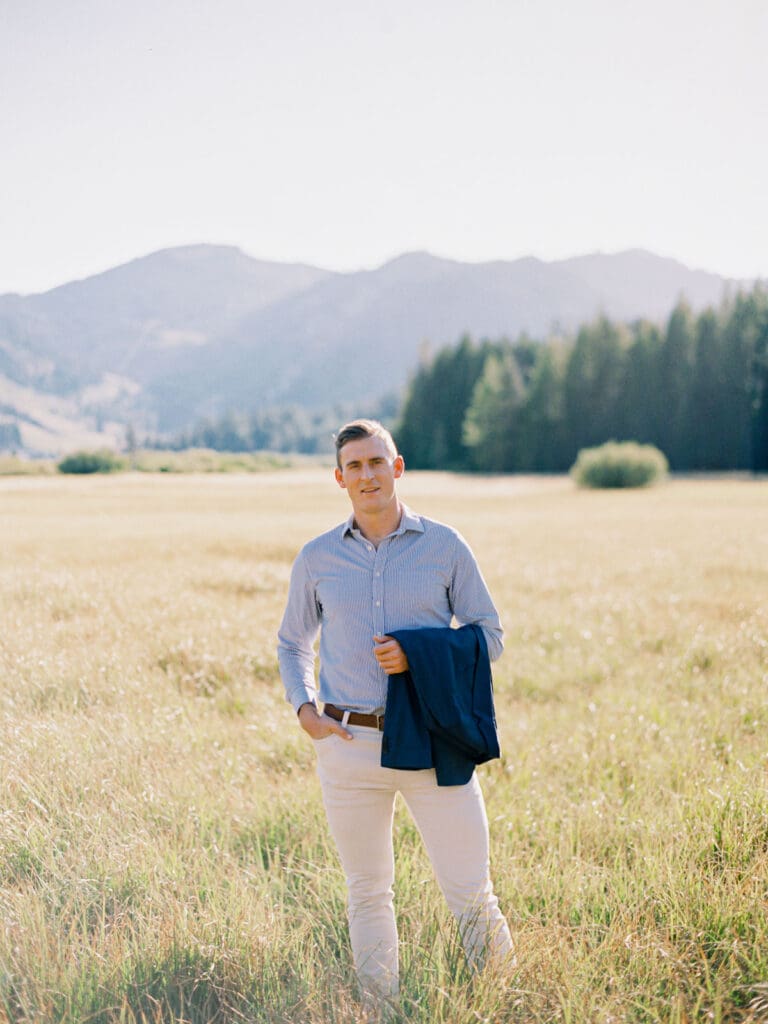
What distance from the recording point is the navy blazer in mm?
3176

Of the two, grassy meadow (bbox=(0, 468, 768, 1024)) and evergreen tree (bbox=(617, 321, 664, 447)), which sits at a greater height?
evergreen tree (bbox=(617, 321, 664, 447))

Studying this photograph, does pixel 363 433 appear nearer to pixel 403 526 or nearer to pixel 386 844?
pixel 403 526

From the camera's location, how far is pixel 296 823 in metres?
5.16

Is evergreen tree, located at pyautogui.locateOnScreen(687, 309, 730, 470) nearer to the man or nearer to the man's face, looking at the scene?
the man

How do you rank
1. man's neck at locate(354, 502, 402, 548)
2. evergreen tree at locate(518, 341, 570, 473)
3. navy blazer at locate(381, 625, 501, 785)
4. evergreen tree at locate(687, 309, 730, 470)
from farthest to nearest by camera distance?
evergreen tree at locate(518, 341, 570, 473) → evergreen tree at locate(687, 309, 730, 470) → man's neck at locate(354, 502, 402, 548) → navy blazer at locate(381, 625, 501, 785)

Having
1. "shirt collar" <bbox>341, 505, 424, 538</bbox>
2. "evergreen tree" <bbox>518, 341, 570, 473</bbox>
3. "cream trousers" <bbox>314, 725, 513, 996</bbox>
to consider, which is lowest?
"cream trousers" <bbox>314, 725, 513, 996</bbox>

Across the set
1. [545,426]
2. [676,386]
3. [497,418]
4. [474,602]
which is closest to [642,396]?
[676,386]

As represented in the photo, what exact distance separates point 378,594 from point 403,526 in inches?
11.8

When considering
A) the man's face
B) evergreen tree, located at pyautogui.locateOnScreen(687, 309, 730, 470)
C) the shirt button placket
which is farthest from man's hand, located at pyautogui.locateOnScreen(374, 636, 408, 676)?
evergreen tree, located at pyautogui.locateOnScreen(687, 309, 730, 470)

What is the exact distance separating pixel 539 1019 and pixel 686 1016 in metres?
0.58

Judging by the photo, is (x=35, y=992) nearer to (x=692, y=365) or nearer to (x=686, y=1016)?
(x=686, y=1016)

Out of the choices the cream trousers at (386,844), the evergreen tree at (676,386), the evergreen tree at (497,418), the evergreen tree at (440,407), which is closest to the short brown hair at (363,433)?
the cream trousers at (386,844)

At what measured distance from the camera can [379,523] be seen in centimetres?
342

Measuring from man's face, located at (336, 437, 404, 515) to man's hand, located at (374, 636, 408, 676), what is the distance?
0.54 meters
